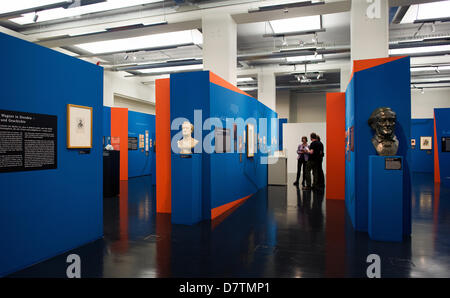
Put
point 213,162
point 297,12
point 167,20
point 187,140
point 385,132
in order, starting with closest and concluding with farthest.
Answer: point 385,132 → point 187,140 → point 213,162 → point 297,12 → point 167,20

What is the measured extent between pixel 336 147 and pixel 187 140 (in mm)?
4340

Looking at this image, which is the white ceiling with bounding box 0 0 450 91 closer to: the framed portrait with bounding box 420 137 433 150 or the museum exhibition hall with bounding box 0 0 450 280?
the museum exhibition hall with bounding box 0 0 450 280

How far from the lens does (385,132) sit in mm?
4676

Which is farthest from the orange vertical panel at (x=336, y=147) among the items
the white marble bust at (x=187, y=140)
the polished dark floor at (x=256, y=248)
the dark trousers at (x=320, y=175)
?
the white marble bust at (x=187, y=140)

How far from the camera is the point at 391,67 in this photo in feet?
16.3

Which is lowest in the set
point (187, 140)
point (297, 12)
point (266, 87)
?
point (187, 140)

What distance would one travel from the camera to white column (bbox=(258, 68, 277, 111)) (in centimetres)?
1534

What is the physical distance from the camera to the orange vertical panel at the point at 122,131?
42.6 ft

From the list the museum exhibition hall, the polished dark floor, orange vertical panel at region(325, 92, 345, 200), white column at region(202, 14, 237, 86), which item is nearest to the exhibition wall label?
the museum exhibition hall

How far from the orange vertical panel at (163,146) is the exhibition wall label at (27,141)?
268 centimetres

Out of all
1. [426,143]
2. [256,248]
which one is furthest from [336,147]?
[426,143]

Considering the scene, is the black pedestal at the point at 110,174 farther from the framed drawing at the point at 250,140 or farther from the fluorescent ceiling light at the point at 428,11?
the fluorescent ceiling light at the point at 428,11

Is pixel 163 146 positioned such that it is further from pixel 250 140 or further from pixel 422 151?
pixel 422 151

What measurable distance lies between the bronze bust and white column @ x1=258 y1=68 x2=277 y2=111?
10.7 metres
